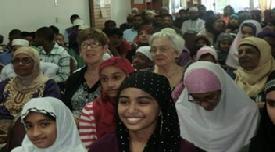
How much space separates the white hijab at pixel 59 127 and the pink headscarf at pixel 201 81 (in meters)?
0.75

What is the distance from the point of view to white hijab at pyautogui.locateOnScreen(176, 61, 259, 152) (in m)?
2.96

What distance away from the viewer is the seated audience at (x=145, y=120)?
206 cm

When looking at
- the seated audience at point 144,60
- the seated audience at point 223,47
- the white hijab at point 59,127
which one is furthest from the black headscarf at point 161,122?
the seated audience at point 223,47

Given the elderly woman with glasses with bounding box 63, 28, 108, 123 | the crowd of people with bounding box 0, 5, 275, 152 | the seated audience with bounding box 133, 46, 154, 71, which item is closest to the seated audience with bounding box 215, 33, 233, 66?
the crowd of people with bounding box 0, 5, 275, 152

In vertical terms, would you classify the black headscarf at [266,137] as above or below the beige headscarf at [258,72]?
below

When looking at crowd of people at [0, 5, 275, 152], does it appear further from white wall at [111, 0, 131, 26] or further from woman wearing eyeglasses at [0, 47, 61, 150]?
white wall at [111, 0, 131, 26]

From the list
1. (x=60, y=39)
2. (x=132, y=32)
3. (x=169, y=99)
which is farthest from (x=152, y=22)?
(x=169, y=99)

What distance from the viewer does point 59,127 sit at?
2613 millimetres

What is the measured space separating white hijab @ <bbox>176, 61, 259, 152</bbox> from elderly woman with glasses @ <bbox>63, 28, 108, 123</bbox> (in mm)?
888

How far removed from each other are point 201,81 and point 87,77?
119 centimetres

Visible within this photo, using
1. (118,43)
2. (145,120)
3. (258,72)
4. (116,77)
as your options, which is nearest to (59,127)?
(116,77)

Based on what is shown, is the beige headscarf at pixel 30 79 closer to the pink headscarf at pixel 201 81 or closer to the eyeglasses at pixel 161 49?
the eyeglasses at pixel 161 49

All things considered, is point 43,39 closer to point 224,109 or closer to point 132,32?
point 132,32

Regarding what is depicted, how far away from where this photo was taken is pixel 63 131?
263cm
